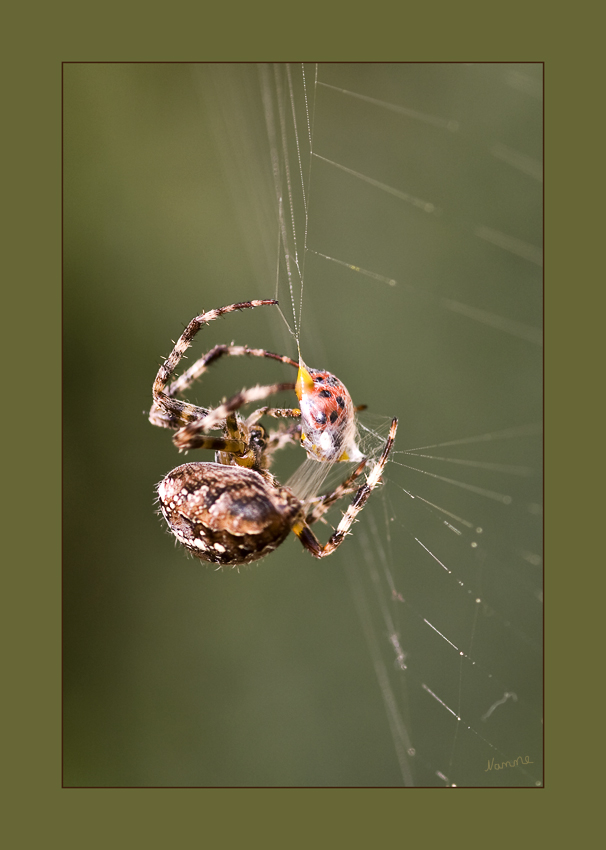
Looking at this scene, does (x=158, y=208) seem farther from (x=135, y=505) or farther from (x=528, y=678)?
(x=528, y=678)

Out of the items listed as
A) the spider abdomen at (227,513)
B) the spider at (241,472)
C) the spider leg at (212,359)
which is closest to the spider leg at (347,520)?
the spider at (241,472)

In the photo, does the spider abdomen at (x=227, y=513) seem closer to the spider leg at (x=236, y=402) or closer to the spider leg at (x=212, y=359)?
the spider leg at (x=236, y=402)

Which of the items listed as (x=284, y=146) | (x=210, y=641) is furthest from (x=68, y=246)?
(x=210, y=641)

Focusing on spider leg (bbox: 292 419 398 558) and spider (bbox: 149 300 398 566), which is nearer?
spider (bbox: 149 300 398 566)

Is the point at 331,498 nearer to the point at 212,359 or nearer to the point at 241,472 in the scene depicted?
the point at 241,472
